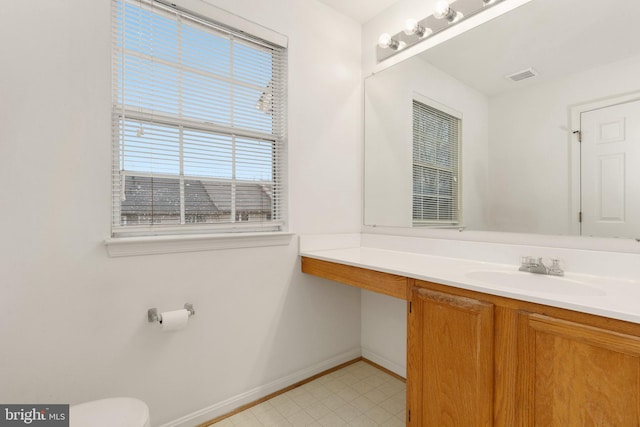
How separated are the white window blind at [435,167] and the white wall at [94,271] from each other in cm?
76

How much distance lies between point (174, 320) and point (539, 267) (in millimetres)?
1704

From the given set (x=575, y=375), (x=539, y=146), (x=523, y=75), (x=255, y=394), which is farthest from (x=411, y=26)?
(x=255, y=394)

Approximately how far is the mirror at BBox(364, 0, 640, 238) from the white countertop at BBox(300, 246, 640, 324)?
0.23m

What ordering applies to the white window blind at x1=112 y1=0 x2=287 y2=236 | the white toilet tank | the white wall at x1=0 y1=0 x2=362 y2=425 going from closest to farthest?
the white toilet tank → the white wall at x1=0 y1=0 x2=362 y2=425 → the white window blind at x1=112 y1=0 x2=287 y2=236

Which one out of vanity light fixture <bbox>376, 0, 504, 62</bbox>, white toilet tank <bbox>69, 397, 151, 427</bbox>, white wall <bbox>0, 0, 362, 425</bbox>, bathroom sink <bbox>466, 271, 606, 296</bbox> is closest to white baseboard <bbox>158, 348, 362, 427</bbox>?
white wall <bbox>0, 0, 362, 425</bbox>

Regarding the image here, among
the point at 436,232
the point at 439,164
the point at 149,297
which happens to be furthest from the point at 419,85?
the point at 149,297

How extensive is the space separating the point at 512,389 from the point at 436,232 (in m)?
1.02

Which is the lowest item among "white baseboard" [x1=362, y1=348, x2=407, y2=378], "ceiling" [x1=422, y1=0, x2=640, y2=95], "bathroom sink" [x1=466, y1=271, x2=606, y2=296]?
"white baseboard" [x1=362, y1=348, x2=407, y2=378]

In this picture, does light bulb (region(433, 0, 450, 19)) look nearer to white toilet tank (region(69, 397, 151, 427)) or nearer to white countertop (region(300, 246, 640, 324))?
A: white countertop (region(300, 246, 640, 324))

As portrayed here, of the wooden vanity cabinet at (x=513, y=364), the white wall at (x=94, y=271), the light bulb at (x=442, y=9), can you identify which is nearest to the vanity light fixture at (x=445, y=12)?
the light bulb at (x=442, y=9)

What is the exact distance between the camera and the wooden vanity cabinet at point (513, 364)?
886 mm

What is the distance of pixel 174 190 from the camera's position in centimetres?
163

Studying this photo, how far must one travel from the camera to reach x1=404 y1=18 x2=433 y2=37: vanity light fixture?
1980 millimetres

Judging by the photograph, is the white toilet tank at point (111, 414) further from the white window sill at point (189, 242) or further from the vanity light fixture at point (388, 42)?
the vanity light fixture at point (388, 42)
